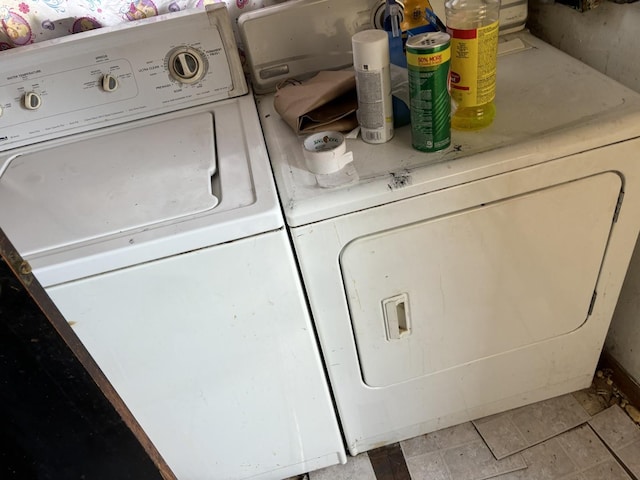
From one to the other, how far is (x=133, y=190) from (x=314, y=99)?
0.42m

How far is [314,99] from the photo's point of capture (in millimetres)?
1089

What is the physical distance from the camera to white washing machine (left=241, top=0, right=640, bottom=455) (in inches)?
37.1

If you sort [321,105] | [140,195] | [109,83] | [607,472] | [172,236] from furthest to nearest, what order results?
[607,472], [109,83], [321,105], [140,195], [172,236]

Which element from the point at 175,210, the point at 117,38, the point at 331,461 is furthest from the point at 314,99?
the point at 331,461

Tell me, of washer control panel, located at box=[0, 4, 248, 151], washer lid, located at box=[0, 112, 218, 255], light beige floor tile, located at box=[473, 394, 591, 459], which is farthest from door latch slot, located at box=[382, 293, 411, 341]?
washer control panel, located at box=[0, 4, 248, 151]

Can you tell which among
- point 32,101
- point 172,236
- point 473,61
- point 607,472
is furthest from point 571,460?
point 32,101

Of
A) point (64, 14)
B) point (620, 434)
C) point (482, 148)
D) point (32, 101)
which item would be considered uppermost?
point (64, 14)

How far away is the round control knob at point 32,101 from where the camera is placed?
1.21 metres

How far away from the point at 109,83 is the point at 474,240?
0.91 metres

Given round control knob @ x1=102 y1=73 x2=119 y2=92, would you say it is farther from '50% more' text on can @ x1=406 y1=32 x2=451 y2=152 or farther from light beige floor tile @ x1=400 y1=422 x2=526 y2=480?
light beige floor tile @ x1=400 y1=422 x2=526 y2=480

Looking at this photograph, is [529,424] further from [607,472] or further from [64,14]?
[64,14]

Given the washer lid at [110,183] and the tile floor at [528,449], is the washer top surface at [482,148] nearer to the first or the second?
the washer lid at [110,183]

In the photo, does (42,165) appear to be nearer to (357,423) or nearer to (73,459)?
(73,459)

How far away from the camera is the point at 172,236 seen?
865mm
